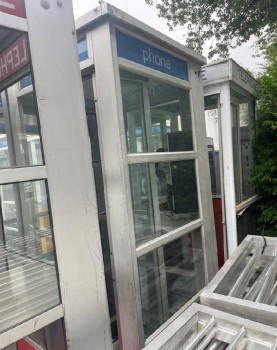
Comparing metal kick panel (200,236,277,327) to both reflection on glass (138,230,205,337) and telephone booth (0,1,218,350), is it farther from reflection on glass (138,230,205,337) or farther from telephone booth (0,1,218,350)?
reflection on glass (138,230,205,337)

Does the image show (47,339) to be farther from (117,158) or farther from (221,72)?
(221,72)

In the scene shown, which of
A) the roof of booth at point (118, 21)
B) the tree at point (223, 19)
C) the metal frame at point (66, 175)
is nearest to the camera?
the metal frame at point (66, 175)

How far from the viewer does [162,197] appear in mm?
2121

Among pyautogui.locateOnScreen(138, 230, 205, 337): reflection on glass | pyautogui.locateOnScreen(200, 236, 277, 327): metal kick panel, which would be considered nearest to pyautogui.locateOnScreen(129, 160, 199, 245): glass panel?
pyautogui.locateOnScreen(138, 230, 205, 337): reflection on glass

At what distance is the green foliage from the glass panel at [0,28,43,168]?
8.56 ft

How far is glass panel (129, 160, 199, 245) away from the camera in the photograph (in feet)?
6.11

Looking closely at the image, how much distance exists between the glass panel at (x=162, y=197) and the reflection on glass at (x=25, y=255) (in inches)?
24.8

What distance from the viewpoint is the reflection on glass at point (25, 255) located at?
1067 mm

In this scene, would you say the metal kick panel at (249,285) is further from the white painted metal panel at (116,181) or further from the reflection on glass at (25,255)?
the reflection on glass at (25,255)

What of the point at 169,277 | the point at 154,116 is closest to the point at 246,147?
the point at 154,116

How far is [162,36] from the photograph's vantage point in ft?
5.96

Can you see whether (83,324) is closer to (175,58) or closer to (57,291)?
(57,291)

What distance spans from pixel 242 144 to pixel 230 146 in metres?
0.69

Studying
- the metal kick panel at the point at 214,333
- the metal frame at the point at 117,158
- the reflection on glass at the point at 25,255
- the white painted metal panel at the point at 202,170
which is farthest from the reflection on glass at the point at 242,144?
the reflection on glass at the point at 25,255
